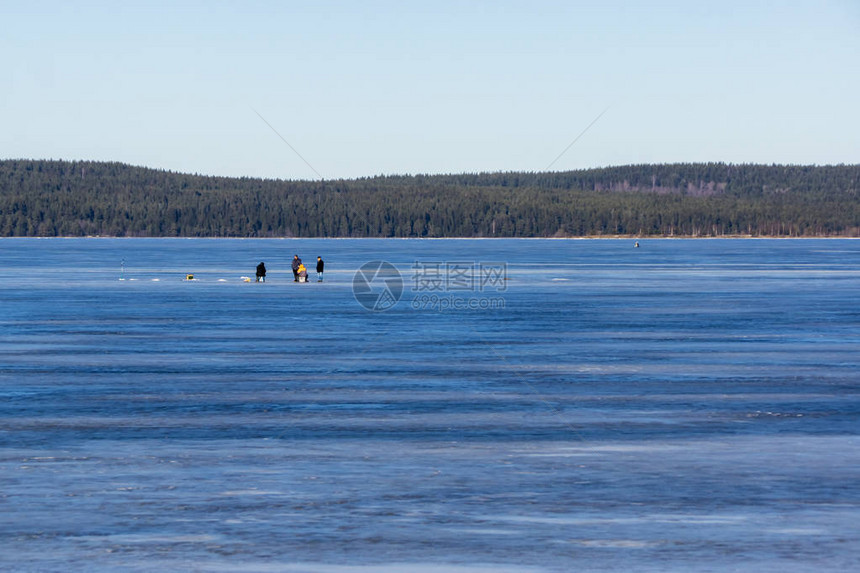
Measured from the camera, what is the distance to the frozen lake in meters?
12.4

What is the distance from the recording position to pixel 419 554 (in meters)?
12.1

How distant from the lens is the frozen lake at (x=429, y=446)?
12391 millimetres

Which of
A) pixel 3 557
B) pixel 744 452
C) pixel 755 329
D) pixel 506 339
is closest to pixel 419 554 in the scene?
pixel 3 557

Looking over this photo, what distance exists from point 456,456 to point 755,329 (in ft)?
81.1

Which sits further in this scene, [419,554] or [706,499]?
[706,499]

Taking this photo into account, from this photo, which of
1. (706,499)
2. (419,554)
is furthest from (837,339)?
(419,554)

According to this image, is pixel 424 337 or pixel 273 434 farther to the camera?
pixel 424 337

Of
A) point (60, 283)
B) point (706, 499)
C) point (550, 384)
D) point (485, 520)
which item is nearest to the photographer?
point (485, 520)

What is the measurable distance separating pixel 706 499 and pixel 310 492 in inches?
178

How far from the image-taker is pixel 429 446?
722 inches

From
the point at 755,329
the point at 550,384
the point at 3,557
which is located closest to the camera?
the point at 3,557

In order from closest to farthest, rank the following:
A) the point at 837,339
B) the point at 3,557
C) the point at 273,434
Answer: the point at 3,557, the point at 273,434, the point at 837,339

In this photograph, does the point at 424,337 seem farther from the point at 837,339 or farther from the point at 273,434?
the point at 273,434

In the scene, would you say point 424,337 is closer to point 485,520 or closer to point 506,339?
point 506,339
